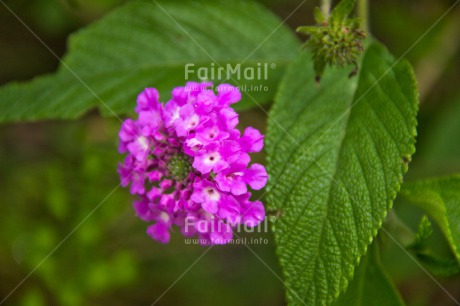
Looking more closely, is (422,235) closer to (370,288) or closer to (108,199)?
(370,288)

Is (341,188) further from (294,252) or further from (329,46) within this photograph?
(329,46)

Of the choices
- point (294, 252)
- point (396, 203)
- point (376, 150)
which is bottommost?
point (396, 203)

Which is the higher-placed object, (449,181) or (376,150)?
(376,150)

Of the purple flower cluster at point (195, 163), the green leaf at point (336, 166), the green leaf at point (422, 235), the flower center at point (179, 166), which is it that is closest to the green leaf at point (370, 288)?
the green leaf at point (422, 235)

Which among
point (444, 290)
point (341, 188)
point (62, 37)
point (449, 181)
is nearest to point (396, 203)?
point (444, 290)

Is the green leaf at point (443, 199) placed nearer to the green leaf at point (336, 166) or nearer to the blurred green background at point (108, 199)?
the green leaf at point (336, 166)

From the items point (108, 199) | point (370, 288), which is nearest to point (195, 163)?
point (370, 288)

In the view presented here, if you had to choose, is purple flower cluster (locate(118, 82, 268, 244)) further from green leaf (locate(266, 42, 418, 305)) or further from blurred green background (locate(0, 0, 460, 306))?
blurred green background (locate(0, 0, 460, 306))
